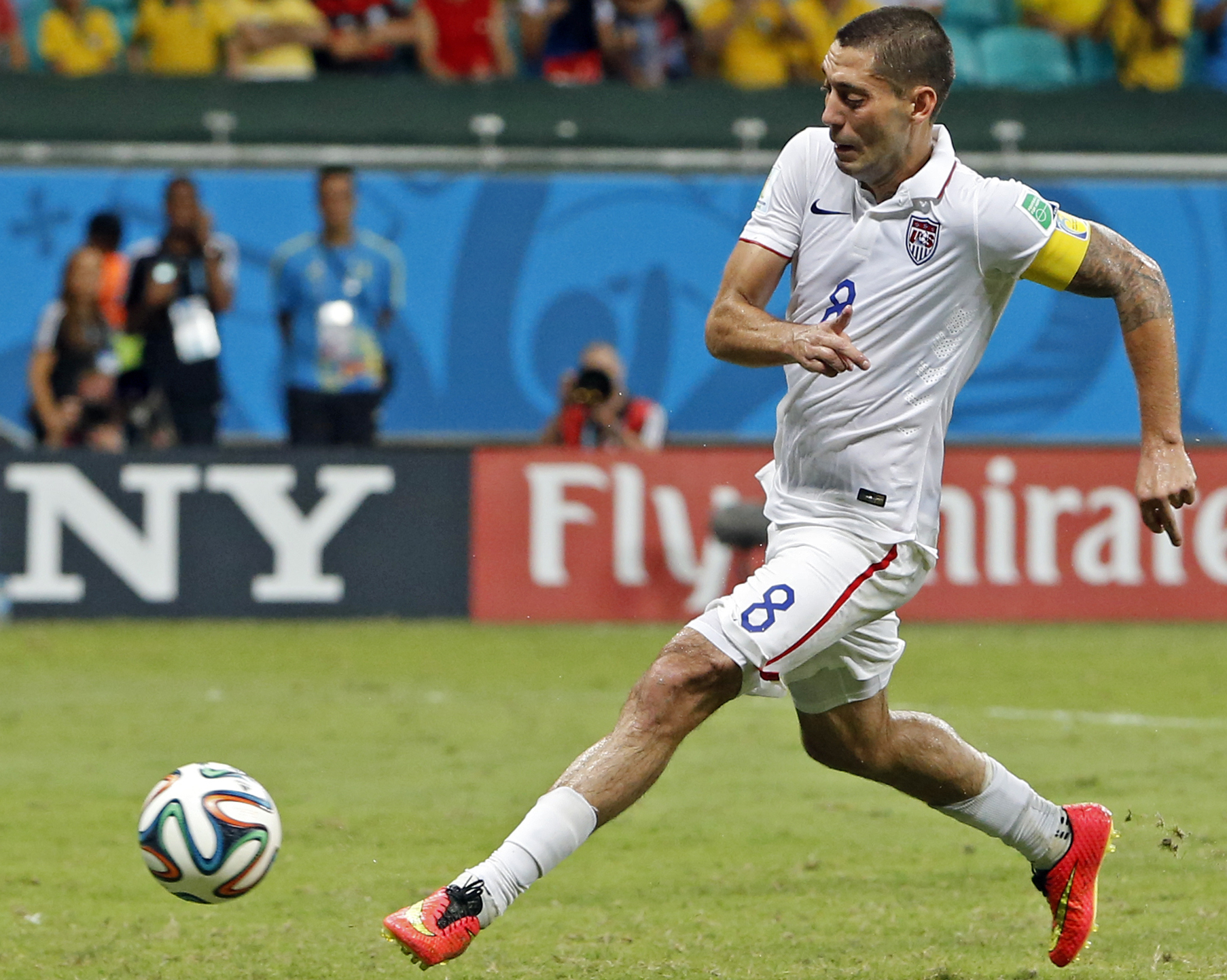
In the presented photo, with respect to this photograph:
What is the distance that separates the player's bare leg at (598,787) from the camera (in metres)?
4.70

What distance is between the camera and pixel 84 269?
14.3 meters

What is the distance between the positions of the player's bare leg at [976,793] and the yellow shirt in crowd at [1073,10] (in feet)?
45.1

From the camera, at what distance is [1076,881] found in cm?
562

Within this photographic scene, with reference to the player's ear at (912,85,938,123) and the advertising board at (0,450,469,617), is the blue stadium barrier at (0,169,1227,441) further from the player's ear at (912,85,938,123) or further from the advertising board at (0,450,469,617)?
the player's ear at (912,85,938,123)

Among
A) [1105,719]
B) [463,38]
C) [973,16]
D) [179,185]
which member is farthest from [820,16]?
[1105,719]

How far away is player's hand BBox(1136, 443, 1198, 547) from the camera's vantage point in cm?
502

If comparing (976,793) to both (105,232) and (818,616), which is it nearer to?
(818,616)

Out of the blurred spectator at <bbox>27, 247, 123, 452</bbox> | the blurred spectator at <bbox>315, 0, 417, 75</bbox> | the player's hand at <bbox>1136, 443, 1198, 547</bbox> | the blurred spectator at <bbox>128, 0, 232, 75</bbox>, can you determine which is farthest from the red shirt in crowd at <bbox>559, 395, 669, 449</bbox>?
the player's hand at <bbox>1136, 443, 1198, 547</bbox>

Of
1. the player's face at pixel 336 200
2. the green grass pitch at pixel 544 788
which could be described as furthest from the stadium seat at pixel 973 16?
the green grass pitch at pixel 544 788

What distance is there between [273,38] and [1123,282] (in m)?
12.9

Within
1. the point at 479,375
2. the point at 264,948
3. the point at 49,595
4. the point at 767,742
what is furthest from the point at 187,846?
the point at 479,375

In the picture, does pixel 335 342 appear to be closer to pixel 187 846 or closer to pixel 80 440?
pixel 80 440

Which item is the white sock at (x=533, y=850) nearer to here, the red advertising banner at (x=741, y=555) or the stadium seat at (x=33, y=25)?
the red advertising banner at (x=741, y=555)

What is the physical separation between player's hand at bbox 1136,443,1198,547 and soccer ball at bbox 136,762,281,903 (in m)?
2.41
